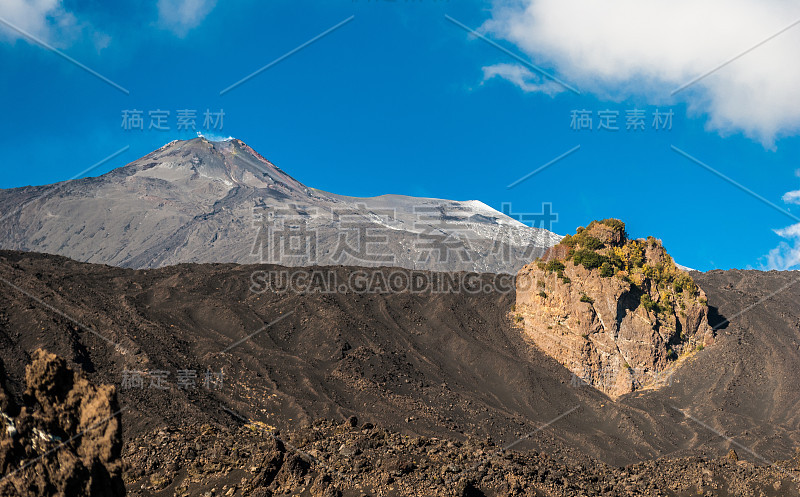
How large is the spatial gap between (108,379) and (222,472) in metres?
15.4

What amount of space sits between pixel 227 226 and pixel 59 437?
9305 cm

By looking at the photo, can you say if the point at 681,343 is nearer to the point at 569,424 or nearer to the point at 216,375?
the point at 569,424

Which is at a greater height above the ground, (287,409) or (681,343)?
(681,343)

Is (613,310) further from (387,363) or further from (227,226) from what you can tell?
(227,226)

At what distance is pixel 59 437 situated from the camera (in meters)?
8.69

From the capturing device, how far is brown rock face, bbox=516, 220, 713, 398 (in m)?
38.8

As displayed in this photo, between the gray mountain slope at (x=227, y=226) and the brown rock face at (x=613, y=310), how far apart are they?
4246 cm

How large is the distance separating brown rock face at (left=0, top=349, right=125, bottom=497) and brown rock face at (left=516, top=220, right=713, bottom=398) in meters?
34.1

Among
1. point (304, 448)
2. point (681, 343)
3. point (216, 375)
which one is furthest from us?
point (681, 343)

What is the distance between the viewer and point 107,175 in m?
115

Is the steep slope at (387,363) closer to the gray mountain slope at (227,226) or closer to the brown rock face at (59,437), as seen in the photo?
the brown rock face at (59,437)

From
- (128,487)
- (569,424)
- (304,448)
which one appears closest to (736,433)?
(569,424)

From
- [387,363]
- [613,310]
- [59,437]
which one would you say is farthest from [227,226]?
[59,437]

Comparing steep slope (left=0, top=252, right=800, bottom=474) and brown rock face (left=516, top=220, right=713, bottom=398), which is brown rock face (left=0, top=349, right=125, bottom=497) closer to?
steep slope (left=0, top=252, right=800, bottom=474)
